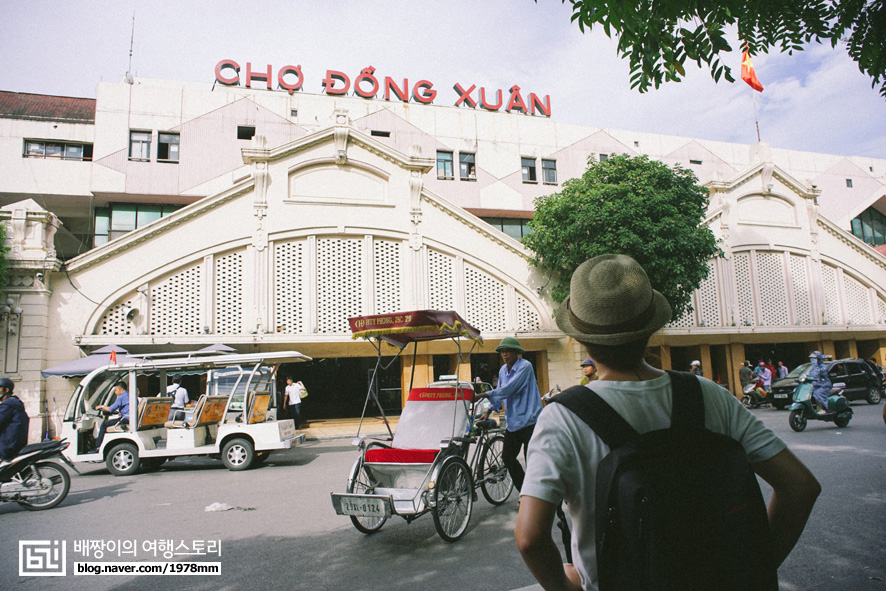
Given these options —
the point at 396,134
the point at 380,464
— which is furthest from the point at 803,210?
the point at 380,464

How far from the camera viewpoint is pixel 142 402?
10.8m

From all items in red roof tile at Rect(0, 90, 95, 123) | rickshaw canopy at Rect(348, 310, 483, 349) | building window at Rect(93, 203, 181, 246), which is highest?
red roof tile at Rect(0, 90, 95, 123)

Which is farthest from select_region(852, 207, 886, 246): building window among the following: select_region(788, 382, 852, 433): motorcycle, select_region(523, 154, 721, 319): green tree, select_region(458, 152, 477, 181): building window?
select_region(788, 382, 852, 433): motorcycle

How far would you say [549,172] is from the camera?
28.2 m

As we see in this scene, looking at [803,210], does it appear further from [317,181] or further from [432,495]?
[432,495]

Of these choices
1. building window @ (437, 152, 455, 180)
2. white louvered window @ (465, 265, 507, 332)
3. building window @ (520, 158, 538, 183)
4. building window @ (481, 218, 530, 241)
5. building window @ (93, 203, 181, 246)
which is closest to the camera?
white louvered window @ (465, 265, 507, 332)

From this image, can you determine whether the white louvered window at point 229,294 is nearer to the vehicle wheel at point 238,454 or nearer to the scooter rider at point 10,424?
the vehicle wheel at point 238,454

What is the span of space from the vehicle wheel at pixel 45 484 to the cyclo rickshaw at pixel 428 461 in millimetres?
4524

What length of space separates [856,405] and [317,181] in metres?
19.1

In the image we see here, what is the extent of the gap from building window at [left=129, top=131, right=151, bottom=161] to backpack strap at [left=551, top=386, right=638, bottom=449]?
25.6m

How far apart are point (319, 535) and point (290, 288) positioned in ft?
43.2

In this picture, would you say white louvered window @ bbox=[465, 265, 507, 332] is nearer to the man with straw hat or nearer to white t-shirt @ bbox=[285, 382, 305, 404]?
white t-shirt @ bbox=[285, 382, 305, 404]

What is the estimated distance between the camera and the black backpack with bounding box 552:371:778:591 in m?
Result: 1.37

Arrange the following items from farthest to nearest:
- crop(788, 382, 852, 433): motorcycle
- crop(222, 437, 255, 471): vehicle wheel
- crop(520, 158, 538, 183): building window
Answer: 1. crop(520, 158, 538, 183): building window
2. crop(788, 382, 852, 433): motorcycle
3. crop(222, 437, 255, 471): vehicle wheel
